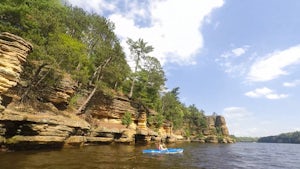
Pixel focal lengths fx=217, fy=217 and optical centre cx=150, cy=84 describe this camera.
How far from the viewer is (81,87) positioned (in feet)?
117

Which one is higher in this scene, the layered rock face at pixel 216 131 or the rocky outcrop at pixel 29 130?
the layered rock face at pixel 216 131

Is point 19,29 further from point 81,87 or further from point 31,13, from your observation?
point 81,87

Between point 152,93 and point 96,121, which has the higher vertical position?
point 152,93

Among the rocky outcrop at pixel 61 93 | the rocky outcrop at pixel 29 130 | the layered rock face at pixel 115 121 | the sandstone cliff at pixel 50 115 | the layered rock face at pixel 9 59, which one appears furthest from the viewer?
the layered rock face at pixel 115 121

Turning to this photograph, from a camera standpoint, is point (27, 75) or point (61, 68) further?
point (61, 68)

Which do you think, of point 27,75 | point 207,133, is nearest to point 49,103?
point 27,75

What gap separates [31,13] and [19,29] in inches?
82.9

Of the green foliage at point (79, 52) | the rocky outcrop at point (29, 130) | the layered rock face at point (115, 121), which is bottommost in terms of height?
the rocky outcrop at point (29, 130)

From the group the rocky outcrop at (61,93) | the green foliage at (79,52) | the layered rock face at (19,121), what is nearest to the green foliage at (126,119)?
the green foliage at (79,52)

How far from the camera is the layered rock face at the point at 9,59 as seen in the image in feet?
54.2

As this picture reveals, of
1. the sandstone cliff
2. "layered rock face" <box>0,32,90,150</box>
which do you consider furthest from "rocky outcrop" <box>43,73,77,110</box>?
"layered rock face" <box>0,32,90,150</box>

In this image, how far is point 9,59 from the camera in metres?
17.0

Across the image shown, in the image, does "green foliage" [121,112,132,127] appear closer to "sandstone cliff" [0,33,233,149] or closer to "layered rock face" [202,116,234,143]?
"sandstone cliff" [0,33,233,149]

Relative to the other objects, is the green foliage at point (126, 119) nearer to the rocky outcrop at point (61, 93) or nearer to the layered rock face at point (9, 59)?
the rocky outcrop at point (61, 93)
